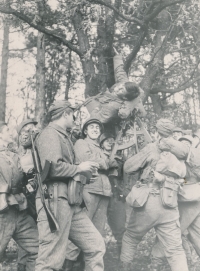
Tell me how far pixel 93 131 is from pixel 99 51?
8.10 feet

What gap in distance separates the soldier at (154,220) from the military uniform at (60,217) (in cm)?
128

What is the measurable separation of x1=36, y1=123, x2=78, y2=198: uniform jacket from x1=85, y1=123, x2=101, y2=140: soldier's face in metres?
1.41

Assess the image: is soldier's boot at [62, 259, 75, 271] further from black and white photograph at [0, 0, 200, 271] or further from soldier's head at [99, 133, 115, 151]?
soldier's head at [99, 133, 115, 151]

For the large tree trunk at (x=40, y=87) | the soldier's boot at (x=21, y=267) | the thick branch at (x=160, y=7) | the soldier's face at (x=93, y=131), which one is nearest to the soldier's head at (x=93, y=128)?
the soldier's face at (x=93, y=131)

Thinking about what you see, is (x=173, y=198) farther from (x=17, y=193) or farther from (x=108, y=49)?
(x=108, y=49)

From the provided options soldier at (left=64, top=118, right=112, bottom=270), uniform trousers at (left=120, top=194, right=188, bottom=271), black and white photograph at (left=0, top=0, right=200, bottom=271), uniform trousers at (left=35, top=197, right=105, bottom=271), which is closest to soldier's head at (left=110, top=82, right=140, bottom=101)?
black and white photograph at (left=0, top=0, right=200, bottom=271)

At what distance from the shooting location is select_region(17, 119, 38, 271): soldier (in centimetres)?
566

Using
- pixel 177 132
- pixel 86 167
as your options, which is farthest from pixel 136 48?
pixel 86 167

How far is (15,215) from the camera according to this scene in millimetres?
5688

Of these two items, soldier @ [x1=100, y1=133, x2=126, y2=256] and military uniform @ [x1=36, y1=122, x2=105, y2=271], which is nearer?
military uniform @ [x1=36, y1=122, x2=105, y2=271]

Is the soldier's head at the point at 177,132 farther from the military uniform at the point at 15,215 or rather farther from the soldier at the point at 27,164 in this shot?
the military uniform at the point at 15,215

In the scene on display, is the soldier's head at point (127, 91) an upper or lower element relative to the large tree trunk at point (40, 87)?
lower

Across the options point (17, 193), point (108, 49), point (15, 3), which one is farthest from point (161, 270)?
point (15, 3)

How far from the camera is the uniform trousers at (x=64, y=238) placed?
4699 mm
